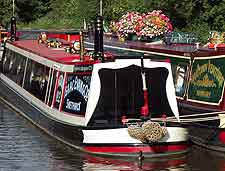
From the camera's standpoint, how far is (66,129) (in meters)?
14.9

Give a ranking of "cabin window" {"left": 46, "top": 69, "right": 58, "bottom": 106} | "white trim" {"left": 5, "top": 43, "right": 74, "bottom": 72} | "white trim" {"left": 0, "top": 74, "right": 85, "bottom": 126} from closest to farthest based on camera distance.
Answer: "white trim" {"left": 0, "top": 74, "right": 85, "bottom": 126}, "white trim" {"left": 5, "top": 43, "right": 74, "bottom": 72}, "cabin window" {"left": 46, "top": 69, "right": 58, "bottom": 106}

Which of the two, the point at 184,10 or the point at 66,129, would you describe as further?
the point at 184,10

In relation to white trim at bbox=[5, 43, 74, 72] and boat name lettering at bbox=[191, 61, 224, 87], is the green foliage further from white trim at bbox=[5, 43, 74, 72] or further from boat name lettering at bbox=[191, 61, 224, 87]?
boat name lettering at bbox=[191, 61, 224, 87]

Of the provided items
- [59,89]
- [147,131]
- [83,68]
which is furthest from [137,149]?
[59,89]

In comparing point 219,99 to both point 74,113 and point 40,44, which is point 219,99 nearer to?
point 74,113

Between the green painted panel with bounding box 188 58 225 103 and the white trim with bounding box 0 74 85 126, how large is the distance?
297cm

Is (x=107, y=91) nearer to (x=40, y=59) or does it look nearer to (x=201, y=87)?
(x=201, y=87)

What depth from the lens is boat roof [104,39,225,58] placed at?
15.8m

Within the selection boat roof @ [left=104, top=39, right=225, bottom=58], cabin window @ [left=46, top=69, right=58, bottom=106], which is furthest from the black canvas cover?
cabin window @ [left=46, top=69, right=58, bottom=106]

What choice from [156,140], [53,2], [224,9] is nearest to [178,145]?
[156,140]

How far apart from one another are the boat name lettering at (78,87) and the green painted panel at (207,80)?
8.98 feet

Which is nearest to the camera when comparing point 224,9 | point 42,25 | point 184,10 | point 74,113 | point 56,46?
point 74,113

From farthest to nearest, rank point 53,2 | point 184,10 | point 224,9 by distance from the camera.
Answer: point 53,2 → point 184,10 → point 224,9

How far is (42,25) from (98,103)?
1367 inches
